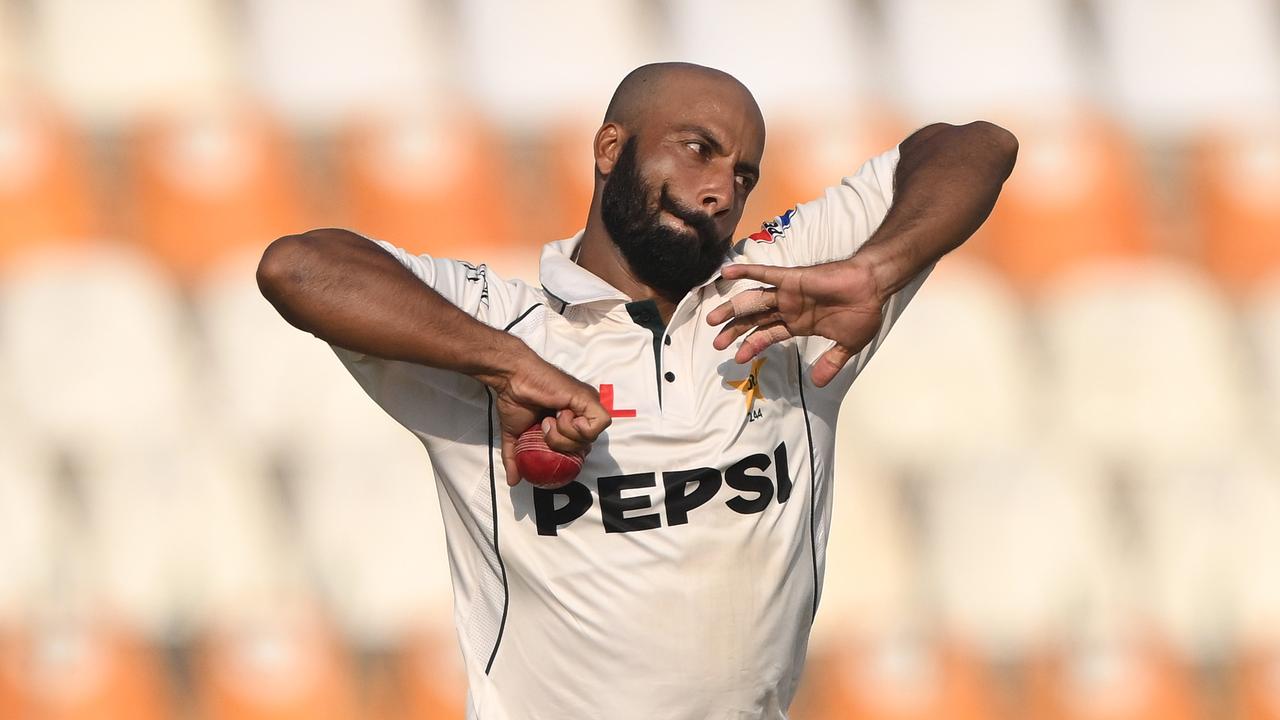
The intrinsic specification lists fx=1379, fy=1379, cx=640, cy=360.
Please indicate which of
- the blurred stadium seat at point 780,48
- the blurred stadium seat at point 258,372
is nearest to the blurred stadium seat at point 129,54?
the blurred stadium seat at point 258,372

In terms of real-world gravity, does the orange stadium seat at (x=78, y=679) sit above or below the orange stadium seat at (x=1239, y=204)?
below

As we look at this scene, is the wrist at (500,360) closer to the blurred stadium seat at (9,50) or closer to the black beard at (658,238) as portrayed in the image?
the black beard at (658,238)

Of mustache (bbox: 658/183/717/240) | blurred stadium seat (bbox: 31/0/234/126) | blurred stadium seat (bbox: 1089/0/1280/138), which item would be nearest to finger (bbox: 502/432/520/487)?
mustache (bbox: 658/183/717/240)

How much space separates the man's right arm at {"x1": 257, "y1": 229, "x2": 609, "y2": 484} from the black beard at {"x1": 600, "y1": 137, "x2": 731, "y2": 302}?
0.25 meters

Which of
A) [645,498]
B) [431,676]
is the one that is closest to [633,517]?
[645,498]

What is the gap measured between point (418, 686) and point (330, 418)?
2.35 feet

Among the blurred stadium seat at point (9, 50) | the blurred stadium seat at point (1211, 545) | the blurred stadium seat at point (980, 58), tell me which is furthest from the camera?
the blurred stadium seat at point (980, 58)

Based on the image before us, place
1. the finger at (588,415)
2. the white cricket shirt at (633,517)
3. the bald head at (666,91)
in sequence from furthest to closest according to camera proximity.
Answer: the bald head at (666,91), the white cricket shirt at (633,517), the finger at (588,415)

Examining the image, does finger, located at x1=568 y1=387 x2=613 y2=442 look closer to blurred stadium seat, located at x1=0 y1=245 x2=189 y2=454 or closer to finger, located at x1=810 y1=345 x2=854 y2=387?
finger, located at x1=810 y1=345 x2=854 y2=387

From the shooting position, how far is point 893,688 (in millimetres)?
3197

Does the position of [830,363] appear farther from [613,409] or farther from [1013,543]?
[1013,543]

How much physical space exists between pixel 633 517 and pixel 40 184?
9.16ft

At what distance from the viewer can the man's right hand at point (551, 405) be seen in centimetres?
124

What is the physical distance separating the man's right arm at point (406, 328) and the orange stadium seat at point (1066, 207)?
281cm
